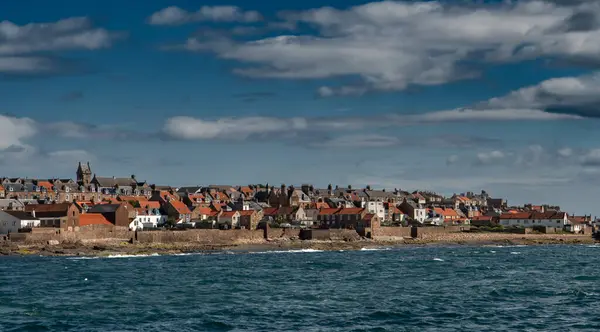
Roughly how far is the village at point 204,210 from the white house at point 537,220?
0.18 metres

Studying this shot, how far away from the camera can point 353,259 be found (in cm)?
9038

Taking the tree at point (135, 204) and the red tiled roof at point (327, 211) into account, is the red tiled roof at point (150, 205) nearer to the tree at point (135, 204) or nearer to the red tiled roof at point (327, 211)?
the tree at point (135, 204)

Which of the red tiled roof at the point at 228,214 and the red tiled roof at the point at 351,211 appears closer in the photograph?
the red tiled roof at the point at 228,214

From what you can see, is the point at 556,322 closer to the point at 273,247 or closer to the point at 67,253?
the point at 67,253

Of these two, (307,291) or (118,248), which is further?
(118,248)

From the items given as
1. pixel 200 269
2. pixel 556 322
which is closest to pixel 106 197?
pixel 200 269

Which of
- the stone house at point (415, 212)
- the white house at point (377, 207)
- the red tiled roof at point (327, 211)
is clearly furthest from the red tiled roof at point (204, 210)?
the stone house at point (415, 212)

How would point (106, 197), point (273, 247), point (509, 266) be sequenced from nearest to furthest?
point (509, 266) → point (273, 247) → point (106, 197)

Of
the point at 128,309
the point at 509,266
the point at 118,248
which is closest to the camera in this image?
the point at 128,309

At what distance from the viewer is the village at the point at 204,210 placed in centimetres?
11262

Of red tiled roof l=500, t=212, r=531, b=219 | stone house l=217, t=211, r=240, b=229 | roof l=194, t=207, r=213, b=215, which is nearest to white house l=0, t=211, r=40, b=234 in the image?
stone house l=217, t=211, r=240, b=229

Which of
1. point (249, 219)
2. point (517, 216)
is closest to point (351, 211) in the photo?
point (249, 219)

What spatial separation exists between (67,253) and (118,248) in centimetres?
765

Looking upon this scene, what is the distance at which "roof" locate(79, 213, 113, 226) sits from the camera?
363 feet
